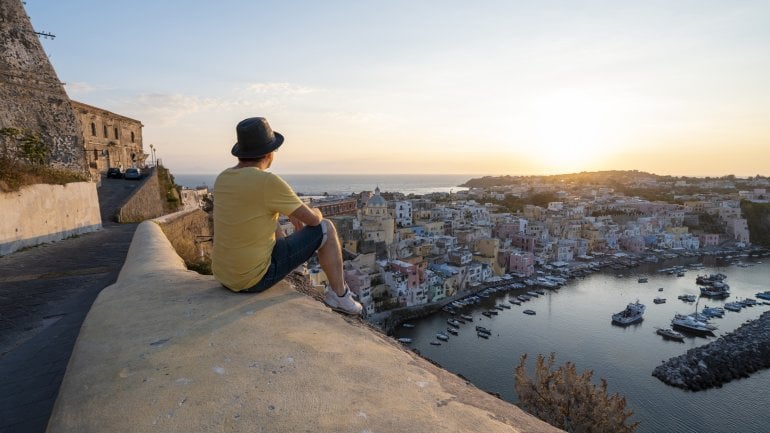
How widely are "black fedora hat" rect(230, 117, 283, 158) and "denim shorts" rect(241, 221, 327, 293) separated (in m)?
0.58

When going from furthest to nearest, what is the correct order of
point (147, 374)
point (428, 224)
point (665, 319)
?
point (428, 224), point (665, 319), point (147, 374)

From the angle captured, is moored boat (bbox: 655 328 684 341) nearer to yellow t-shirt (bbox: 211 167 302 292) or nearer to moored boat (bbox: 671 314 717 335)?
moored boat (bbox: 671 314 717 335)

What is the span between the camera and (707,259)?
48531 mm

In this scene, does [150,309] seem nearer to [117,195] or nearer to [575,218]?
[117,195]

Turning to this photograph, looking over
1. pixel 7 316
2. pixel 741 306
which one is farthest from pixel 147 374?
pixel 741 306

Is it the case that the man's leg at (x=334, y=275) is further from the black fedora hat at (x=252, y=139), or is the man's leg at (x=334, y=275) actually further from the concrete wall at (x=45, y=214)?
the concrete wall at (x=45, y=214)

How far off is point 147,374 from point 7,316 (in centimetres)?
250

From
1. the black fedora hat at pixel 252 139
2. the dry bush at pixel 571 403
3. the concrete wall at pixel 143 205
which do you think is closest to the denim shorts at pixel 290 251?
the black fedora hat at pixel 252 139

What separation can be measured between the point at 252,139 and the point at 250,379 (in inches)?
62.6

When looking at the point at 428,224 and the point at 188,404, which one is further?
the point at 428,224

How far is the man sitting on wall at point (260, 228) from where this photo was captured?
8.09 feet

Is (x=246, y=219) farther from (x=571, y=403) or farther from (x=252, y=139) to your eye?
(x=571, y=403)

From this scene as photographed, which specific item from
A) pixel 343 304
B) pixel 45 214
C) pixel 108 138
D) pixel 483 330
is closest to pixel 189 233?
pixel 45 214

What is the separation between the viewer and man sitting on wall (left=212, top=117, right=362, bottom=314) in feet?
8.09
